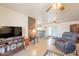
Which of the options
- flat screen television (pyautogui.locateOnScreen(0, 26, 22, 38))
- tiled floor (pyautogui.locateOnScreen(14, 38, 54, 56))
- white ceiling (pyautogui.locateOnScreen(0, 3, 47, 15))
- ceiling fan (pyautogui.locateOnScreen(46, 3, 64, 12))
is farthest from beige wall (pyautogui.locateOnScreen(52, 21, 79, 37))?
flat screen television (pyautogui.locateOnScreen(0, 26, 22, 38))

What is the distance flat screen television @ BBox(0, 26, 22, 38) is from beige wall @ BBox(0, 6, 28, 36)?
7 cm

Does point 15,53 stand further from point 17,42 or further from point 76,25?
point 76,25

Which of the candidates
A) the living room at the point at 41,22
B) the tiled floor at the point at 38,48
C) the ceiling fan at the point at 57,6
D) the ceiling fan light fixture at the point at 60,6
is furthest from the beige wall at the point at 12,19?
the ceiling fan light fixture at the point at 60,6

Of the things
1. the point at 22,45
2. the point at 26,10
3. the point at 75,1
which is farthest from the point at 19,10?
the point at 75,1

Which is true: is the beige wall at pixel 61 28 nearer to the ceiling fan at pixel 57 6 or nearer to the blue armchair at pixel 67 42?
the blue armchair at pixel 67 42

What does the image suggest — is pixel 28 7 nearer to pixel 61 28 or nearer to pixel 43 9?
pixel 43 9

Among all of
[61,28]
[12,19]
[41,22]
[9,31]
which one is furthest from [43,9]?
[9,31]

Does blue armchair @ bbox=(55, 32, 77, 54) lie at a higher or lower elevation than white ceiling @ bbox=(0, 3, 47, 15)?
lower

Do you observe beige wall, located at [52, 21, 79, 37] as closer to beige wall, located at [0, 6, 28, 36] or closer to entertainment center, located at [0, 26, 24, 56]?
beige wall, located at [0, 6, 28, 36]

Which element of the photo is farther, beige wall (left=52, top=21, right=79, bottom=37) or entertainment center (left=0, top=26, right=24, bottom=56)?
beige wall (left=52, top=21, right=79, bottom=37)

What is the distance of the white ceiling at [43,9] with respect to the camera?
1929 millimetres

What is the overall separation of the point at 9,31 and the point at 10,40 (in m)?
0.18

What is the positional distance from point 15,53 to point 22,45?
235 mm

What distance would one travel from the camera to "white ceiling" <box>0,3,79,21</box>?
1.93 m
